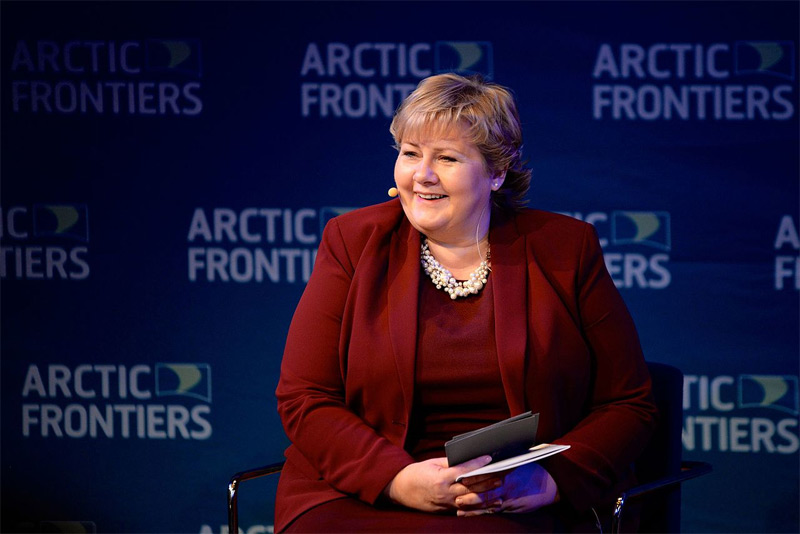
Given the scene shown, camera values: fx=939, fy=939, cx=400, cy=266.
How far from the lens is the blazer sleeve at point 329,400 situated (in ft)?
7.71

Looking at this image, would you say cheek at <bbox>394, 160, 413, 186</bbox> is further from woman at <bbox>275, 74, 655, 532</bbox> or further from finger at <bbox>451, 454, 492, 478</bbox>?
finger at <bbox>451, 454, 492, 478</bbox>

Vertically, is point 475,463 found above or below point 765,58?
below

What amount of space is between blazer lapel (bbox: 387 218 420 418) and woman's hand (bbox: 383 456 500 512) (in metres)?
0.18

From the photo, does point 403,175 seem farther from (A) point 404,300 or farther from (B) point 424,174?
(A) point 404,300

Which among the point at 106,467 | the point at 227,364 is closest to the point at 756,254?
the point at 227,364

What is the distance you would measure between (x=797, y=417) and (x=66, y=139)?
326cm

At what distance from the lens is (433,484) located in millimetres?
2244

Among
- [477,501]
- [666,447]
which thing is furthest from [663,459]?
[477,501]

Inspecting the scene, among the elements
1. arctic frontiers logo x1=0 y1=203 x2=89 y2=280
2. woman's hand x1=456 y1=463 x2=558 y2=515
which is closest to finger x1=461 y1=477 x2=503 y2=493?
woman's hand x1=456 y1=463 x2=558 y2=515

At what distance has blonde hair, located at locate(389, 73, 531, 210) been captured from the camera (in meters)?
2.43

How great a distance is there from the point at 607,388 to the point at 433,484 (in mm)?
595

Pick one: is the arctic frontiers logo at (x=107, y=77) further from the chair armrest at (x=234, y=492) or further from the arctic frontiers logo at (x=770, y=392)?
the arctic frontiers logo at (x=770, y=392)

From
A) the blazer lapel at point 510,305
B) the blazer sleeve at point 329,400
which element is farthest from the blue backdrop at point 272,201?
the blazer sleeve at point 329,400

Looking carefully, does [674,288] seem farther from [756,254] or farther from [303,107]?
[303,107]
